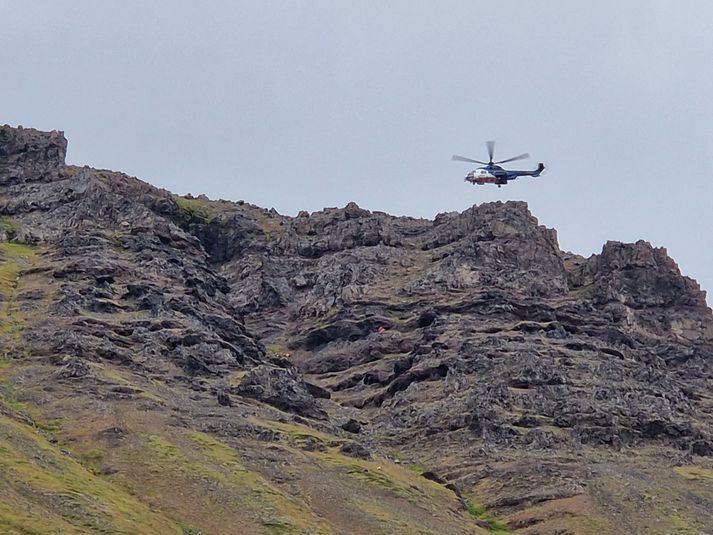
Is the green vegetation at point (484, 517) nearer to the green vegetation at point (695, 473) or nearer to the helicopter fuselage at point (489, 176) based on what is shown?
the green vegetation at point (695, 473)

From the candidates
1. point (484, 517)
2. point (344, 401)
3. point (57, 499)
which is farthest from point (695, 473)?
point (57, 499)

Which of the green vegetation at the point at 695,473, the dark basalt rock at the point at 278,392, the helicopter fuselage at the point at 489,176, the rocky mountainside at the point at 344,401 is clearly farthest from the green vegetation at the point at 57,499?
the helicopter fuselage at the point at 489,176

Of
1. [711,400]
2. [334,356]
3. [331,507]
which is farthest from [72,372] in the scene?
[711,400]

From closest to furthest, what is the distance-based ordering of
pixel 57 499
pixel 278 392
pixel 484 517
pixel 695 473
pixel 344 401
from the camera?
pixel 57 499 → pixel 484 517 → pixel 695 473 → pixel 278 392 → pixel 344 401

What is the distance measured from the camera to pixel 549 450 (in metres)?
125

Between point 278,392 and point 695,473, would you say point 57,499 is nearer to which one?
point 278,392

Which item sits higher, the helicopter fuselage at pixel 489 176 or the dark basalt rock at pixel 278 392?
the helicopter fuselage at pixel 489 176

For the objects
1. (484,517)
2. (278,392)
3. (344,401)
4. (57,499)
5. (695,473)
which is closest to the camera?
(57,499)

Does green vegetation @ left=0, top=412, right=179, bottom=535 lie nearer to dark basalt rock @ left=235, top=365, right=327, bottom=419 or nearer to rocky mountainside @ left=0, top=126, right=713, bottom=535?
rocky mountainside @ left=0, top=126, right=713, bottom=535

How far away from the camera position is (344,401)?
156m

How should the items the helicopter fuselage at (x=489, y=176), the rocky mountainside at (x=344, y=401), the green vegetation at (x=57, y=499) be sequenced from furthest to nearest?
1. the helicopter fuselage at (x=489, y=176)
2. the rocky mountainside at (x=344, y=401)
3. the green vegetation at (x=57, y=499)

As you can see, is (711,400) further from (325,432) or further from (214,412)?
(214,412)

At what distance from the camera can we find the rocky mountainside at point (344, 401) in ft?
306

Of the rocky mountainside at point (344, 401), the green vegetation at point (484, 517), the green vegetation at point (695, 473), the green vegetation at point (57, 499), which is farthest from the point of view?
the green vegetation at point (695, 473)
